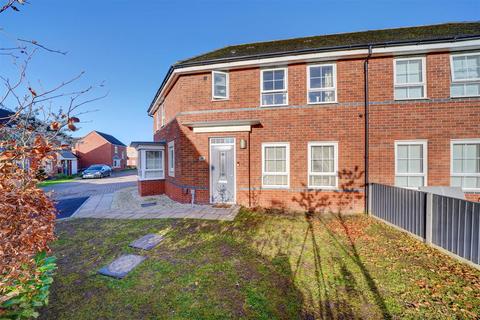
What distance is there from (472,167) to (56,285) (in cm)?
1279

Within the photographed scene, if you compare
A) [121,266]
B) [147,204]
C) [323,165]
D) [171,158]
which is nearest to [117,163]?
[171,158]

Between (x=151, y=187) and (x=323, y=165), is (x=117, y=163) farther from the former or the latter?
(x=323, y=165)

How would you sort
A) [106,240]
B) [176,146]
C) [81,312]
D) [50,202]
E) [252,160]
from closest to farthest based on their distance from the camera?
[50,202] < [81,312] < [106,240] < [252,160] < [176,146]

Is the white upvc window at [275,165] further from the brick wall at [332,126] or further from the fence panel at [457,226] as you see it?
the fence panel at [457,226]

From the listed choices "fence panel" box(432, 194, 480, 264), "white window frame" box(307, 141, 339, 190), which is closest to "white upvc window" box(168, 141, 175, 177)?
"white window frame" box(307, 141, 339, 190)

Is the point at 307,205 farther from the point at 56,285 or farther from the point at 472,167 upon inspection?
the point at 56,285

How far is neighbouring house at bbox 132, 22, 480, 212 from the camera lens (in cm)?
762

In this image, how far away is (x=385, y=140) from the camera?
8.02m

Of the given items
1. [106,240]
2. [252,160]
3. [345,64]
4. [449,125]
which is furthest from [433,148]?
[106,240]

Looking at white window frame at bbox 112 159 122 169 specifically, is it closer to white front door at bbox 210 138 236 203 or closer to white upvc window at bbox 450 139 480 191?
white front door at bbox 210 138 236 203

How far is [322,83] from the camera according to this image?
28.0ft

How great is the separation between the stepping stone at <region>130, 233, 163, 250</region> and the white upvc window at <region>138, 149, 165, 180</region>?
23.7 feet

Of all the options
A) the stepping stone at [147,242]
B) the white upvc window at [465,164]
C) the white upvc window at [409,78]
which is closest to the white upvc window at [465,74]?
the white upvc window at [409,78]

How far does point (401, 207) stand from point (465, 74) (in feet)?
20.0
